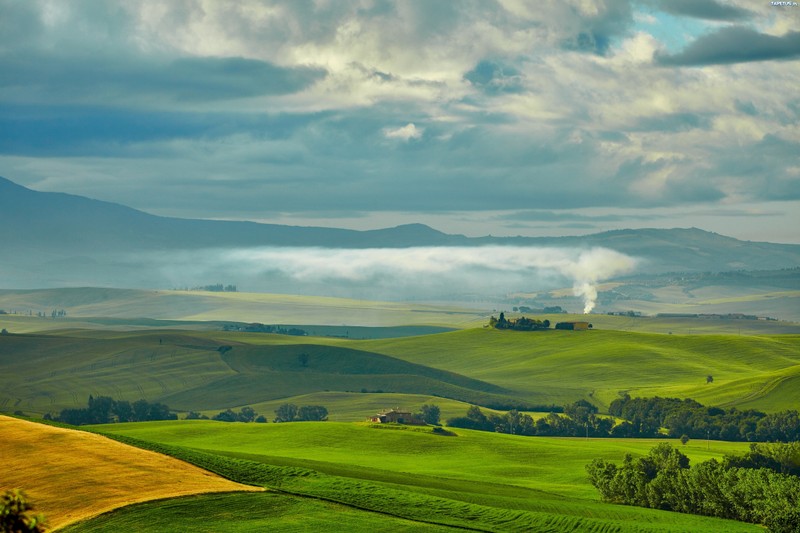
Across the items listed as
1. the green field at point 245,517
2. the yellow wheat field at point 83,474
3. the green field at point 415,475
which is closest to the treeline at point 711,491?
the green field at point 415,475

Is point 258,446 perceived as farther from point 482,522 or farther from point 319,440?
point 482,522

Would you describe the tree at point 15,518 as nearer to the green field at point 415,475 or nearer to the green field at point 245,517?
the green field at point 245,517

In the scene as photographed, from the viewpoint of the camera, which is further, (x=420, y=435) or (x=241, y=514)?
(x=420, y=435)

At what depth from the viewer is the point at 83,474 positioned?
86.9 metres

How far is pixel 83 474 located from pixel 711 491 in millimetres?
57974

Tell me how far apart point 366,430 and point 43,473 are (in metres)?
106

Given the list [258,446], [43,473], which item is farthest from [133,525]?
[258,446]

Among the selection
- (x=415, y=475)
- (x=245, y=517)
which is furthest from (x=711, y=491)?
(x=245, y=517)

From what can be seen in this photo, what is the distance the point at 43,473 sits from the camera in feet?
286

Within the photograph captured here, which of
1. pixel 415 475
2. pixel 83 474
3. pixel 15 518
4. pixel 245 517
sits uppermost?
pixel 15 518

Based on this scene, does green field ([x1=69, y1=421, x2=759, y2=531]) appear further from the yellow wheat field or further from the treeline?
the treeline

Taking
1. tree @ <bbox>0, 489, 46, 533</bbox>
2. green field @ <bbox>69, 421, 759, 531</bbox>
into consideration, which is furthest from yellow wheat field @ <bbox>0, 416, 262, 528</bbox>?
tree @ <bbox>0, 489, 46, 533</bbox>

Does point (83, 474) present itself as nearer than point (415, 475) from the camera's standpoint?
Yes

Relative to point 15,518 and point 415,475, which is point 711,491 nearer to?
point 415,475
